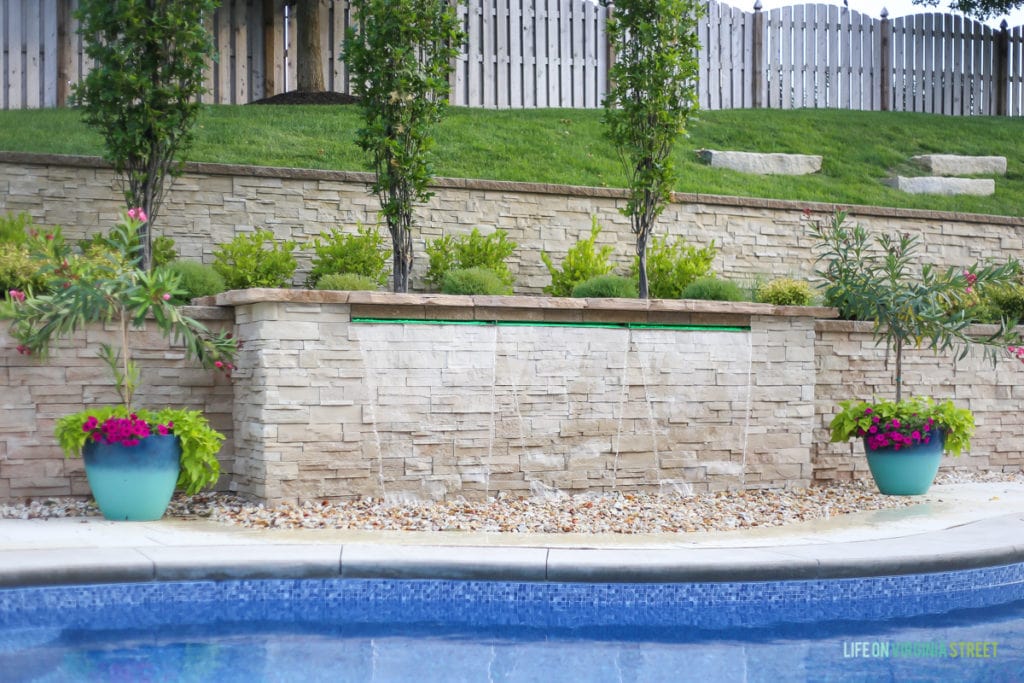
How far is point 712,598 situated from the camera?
5.39 metres

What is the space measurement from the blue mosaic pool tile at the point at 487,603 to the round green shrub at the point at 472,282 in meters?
3.46

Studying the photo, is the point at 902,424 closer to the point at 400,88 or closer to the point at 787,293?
the point at 787,293

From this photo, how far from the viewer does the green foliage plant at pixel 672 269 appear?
952 cm

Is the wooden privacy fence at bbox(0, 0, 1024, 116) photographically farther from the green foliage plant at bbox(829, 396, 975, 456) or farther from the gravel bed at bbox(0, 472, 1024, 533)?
the gravel bed at bbox(0, 472, 1024, 533)

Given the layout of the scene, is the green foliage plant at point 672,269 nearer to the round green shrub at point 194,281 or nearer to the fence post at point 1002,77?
the round green shrub at point 194,281

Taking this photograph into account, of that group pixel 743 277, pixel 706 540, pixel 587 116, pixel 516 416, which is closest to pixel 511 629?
pixel 706 540

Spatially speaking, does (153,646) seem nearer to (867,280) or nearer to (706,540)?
(706,540)

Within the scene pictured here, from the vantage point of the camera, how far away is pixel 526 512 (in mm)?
7199

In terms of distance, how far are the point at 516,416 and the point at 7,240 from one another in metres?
3.97

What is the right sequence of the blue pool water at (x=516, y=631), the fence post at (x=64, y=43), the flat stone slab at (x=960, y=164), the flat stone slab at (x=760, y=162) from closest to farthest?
1. the blue pool water at (x=516, y=631)
2. the flat stone slab at (x=760, y=162)
3. the fence post at (x=64, y=43)
4. the flat stone slab at (x=960, y=164)

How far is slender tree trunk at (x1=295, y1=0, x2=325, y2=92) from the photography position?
546 inches

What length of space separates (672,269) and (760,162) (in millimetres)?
3483

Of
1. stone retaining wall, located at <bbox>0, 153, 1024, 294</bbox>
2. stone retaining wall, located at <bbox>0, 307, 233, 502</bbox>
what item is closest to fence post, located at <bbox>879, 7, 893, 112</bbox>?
stone retaining wall, located at <bbox>0, 153, 1024, 294</bbox>

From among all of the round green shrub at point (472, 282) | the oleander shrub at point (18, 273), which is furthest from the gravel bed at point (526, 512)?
the round green shrub at point (472, 282)
